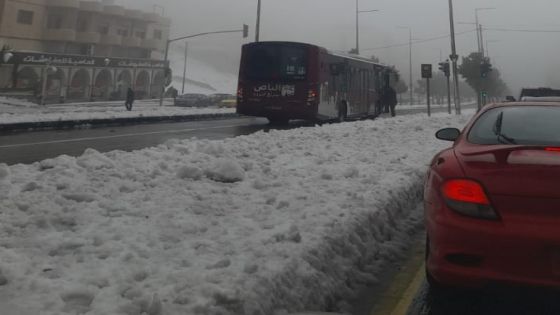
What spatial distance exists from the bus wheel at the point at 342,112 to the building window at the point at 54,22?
2005 inches

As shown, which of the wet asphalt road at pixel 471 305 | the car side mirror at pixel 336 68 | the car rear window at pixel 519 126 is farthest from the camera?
the car side mirror at pixel 336 68

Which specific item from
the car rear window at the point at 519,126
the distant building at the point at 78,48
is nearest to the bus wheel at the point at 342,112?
the car rear window at the point at 519,126

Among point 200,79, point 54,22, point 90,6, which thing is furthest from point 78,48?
point 200,79

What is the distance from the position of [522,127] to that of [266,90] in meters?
15.0

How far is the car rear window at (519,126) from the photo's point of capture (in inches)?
161

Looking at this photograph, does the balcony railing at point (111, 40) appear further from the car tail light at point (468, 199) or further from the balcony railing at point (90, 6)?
the car tail light at point (468, 199)

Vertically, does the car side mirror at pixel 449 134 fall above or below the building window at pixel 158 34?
below

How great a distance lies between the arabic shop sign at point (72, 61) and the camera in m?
45.9

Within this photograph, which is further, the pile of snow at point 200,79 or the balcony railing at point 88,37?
the pile of snow at point 200,79

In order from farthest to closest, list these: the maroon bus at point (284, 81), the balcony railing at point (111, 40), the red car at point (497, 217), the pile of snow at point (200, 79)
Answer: the pile of snow at point (200, 79) → the balcony railing at point (111, 40) → the maroon bus at point (284, 81) → the red car at point (497, 217)

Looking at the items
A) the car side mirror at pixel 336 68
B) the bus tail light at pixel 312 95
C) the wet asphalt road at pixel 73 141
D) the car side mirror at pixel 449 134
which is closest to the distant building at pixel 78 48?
the car side mirror at pixel 336 68

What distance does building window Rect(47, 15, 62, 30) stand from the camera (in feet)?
204

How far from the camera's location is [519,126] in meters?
4.31

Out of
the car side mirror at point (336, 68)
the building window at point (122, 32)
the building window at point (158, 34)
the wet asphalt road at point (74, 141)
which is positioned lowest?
the wet asphalt road at point (74, 141)
